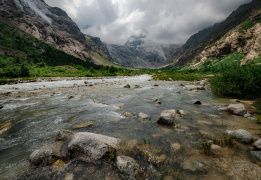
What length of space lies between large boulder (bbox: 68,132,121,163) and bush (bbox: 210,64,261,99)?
1435cm

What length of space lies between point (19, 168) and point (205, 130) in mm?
7877

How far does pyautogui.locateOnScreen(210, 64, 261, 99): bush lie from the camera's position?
11.6 metres

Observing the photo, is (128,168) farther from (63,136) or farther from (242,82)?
(242,82)

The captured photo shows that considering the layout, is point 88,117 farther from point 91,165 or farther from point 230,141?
point 230,141

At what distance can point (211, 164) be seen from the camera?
3750 millimetres

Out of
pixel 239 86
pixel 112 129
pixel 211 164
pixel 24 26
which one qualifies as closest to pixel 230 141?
pixel 211 164

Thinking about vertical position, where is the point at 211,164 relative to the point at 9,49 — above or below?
below

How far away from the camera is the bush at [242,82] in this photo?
11613mm

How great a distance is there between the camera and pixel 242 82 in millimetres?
12164

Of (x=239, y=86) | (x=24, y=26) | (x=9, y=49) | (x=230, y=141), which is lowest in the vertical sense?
(x=230, y=141)

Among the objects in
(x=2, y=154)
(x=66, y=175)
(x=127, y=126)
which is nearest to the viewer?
(x=66, y=175)

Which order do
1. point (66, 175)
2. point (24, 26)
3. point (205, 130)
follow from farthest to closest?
1. point (24, 26)
2. point (205, 130)
3. point (66, 175)

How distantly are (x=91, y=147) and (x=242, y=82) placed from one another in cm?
1563

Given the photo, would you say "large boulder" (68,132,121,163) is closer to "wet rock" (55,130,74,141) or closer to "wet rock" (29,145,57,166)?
"wet rock" (29,145,57,166)
